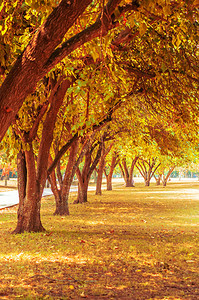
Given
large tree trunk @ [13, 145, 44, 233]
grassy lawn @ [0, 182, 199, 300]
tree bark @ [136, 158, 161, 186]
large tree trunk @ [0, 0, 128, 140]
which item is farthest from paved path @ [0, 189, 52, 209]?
tree bark @ [136, 158, 161, 186]

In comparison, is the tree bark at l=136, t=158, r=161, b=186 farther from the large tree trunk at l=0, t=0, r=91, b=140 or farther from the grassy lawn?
the large tree trunk at l=0, t=0, r=91, b=140

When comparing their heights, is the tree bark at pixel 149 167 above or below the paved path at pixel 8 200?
above

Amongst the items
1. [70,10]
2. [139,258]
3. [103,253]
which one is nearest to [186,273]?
[139,258]

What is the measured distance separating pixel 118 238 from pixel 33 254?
8.73 feet

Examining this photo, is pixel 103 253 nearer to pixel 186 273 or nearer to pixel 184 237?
pixel 186 273

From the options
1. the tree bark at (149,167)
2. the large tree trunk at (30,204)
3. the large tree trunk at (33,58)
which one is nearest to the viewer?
the large tree trunk at (33,58)

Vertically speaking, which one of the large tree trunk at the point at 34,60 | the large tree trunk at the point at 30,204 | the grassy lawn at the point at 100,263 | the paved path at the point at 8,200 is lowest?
the grassy lawn at the point at 100,263

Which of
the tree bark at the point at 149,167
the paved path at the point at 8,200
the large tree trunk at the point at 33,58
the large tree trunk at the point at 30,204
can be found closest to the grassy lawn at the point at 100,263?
the large tree trunk at the point at 30,204

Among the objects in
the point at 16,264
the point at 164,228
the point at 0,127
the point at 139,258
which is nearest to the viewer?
the point at 0,127

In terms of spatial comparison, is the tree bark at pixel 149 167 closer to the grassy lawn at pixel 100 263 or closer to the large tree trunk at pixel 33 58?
the grassy lawn at pixel 100 263

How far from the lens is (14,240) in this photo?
28.7 feet

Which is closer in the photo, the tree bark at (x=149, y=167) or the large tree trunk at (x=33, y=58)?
the large tree trunk at (x=33, y=58)

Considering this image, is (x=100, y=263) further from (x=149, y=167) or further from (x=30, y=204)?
(x=149, y=167)

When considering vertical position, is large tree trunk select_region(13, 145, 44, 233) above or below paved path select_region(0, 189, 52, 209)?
above
